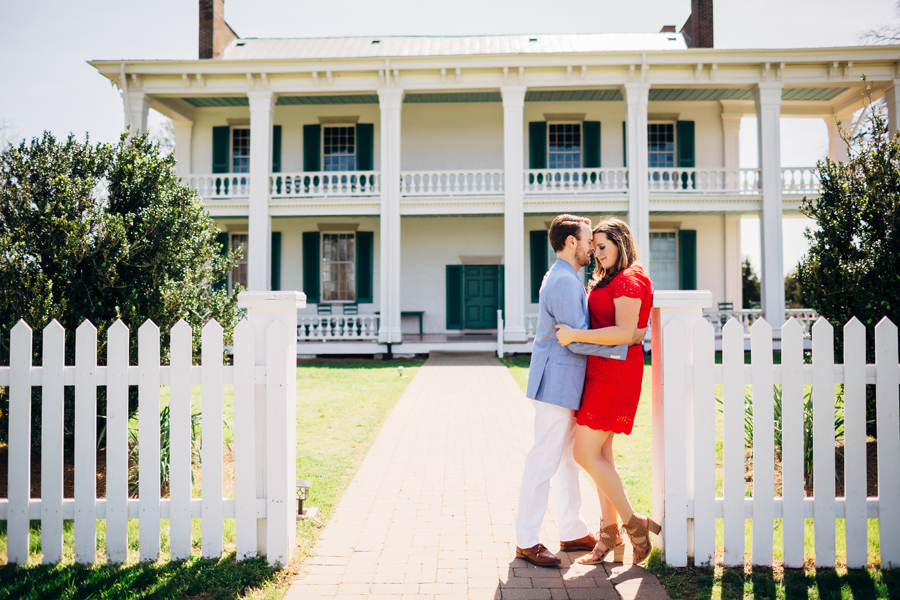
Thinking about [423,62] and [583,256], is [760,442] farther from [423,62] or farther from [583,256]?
[423,62]

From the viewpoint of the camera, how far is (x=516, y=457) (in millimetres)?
A: 5441

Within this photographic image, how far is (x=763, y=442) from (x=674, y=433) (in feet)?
1.44

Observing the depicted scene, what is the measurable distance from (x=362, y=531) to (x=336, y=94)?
13667mm

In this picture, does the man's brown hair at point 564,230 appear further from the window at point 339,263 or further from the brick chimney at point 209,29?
the brick chimney at point 209,29

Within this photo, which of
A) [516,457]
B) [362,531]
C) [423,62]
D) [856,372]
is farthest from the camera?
[423,62]

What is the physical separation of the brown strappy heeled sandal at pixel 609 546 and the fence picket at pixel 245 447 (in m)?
1.80

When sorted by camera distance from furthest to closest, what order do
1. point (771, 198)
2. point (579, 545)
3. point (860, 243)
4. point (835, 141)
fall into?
point (835, 141)
point (771, 198)
point (860, 243)
point (579, 545)

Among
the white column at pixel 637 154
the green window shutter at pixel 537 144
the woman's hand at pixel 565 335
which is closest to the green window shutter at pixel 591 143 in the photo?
the green window shutter at pixel 537 144

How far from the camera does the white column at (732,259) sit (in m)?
16.4

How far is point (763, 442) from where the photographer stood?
3.01 meters

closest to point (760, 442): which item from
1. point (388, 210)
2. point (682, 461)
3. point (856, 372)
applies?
point (682, 461)

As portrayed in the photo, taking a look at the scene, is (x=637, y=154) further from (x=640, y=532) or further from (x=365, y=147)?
(x=640, y=532)

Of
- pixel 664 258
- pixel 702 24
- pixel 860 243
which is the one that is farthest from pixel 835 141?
pixel 860 243

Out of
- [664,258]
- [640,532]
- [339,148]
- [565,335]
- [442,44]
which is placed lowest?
[640,532]
